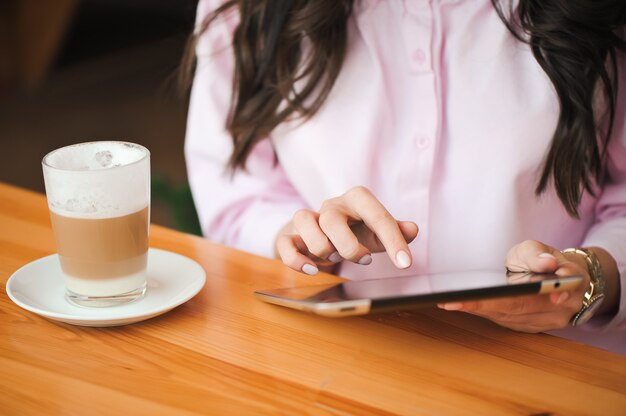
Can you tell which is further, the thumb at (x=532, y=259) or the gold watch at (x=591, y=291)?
the gold watch at (x=591, y=291)

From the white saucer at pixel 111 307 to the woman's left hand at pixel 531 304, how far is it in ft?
0.84

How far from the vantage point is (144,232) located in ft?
2.39

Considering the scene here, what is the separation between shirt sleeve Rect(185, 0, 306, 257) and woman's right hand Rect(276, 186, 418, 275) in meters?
0.29

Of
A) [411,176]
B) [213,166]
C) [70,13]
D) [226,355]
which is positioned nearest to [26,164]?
[70,13]

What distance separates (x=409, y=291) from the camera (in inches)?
23.7

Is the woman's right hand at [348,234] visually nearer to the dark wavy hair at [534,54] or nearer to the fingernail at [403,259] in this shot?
the fingernail at [403,259]

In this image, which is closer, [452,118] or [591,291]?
[591,291]

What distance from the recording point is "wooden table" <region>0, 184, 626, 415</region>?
0.59 metres

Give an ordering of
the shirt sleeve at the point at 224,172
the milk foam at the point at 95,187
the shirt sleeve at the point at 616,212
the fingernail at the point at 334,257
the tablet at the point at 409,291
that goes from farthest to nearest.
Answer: the shirt sleeve at the point at 224,172, the shirt sleeve at the point at 616,212, the fingernail at the point at 334,257, the milk foam at the point at 95,187, the tablet at the point at 409,291

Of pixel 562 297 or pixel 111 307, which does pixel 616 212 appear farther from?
pixel 111 307

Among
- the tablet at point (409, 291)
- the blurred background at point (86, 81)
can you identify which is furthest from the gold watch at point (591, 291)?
the blurred background at point (86, 81)

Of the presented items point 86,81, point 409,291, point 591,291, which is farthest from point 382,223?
point 86,81

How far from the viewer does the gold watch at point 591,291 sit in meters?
0.81

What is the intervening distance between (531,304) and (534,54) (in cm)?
39
